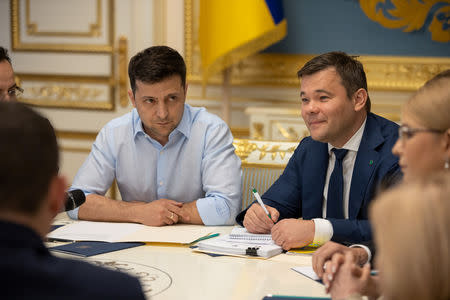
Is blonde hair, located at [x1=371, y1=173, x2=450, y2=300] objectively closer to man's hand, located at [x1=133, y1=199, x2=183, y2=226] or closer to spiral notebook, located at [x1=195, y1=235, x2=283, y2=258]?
spiral notebook, located at [x1=195, y1=235, x2=283, y2=258]

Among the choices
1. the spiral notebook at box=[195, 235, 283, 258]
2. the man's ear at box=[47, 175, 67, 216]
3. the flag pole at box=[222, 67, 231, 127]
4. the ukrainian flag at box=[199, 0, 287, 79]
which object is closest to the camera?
the man's ear at box=[47, 175, 67, 216]

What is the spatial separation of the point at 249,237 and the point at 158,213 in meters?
0.40

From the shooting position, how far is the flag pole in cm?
469

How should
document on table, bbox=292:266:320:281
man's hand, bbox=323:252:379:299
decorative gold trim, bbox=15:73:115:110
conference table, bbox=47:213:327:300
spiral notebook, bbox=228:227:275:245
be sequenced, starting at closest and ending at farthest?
man's hand, bbox=323:252:379:299, conference table, bbox=47:213:327:300, document on table, bbox=292:266:320:281, spiral notebook, bbox=228:227:275:245, decorative gold trim, bbox=15:73:115:110

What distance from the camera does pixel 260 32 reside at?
4266mm

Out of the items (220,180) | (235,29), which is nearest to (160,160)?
(220,180)

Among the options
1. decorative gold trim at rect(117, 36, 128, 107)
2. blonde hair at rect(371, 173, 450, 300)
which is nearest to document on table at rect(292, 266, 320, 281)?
blonde hair at rect(371, 173, 450, 300)

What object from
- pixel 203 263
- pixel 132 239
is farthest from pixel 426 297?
pixel 132 239

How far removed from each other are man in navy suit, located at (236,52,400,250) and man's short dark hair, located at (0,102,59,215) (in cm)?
130

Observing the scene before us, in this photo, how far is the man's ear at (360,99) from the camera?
92.7 inches

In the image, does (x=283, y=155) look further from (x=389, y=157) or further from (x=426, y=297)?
(x=426, y=297)

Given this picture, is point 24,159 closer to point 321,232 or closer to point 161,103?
point 321,232

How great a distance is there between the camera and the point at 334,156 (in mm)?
2398

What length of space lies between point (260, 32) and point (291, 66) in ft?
1.59
